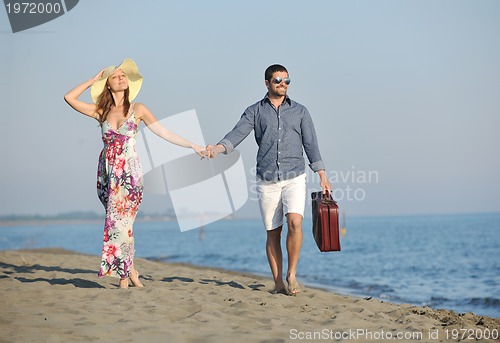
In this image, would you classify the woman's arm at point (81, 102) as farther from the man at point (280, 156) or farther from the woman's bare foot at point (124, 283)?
the woman's bare foot at point (124, 283)

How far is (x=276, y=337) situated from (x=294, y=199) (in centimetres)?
215

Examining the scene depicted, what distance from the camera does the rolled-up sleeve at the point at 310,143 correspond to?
6.56 metres

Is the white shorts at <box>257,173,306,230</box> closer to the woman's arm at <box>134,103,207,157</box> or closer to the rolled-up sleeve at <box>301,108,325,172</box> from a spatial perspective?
the rolled-up sleeve at <box>301,108,325,172</box>

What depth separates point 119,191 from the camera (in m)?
6.47

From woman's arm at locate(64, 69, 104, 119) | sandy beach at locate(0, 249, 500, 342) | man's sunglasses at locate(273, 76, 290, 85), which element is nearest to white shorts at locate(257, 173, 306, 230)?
sandy beach at locate(0, 249, 500, 342)

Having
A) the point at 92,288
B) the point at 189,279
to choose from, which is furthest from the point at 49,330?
the point at 189,279

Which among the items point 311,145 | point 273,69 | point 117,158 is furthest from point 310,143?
point 117,158

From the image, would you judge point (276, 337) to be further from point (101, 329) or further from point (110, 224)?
point (110, 224)

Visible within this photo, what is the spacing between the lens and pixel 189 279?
8.00 metres

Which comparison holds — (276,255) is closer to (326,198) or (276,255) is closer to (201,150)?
(326,198)

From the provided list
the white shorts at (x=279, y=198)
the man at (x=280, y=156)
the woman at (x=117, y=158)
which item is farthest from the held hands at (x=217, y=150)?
the woman at (x=117, y=158)

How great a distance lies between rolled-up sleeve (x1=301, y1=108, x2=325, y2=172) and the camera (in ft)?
21.5

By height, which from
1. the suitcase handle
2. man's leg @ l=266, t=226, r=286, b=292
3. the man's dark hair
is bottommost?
man's leg @ l=266, t=226, r=286, b=292

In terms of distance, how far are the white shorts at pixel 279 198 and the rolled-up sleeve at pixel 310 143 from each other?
0.17m
